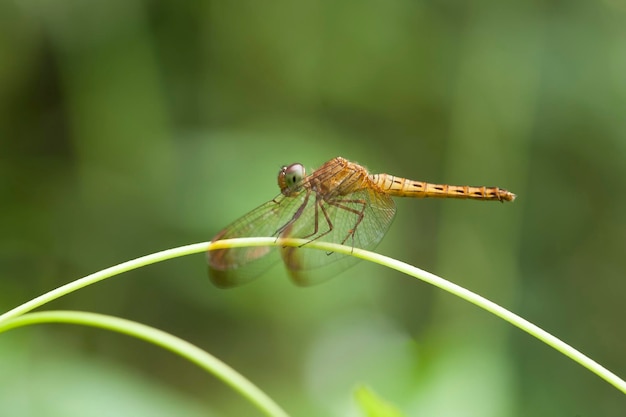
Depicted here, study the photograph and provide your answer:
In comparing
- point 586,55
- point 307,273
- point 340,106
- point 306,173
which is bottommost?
point 307,273

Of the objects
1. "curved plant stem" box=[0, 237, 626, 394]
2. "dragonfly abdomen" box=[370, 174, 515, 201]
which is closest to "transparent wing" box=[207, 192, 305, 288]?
"dragonfly abdomen" box=[370, 174, 515, 201]

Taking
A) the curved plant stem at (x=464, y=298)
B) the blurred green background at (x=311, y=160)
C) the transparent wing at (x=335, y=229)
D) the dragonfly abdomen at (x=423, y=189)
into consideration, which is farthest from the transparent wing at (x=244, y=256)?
the curved plant stem at (x=464, y=298)

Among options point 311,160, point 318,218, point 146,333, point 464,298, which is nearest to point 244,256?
point 318,218

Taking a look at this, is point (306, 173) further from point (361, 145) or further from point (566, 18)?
point (566, 18)

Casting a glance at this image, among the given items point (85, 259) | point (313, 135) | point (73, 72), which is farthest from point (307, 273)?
point (73, 72)

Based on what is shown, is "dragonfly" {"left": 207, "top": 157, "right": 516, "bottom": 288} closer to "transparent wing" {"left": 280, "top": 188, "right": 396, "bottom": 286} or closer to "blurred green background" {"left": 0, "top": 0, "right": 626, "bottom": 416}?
"transparent wing" {"left": 280, "top": 188, "right": 396, "bottom": 286}

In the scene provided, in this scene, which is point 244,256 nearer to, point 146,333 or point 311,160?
point 146,333
